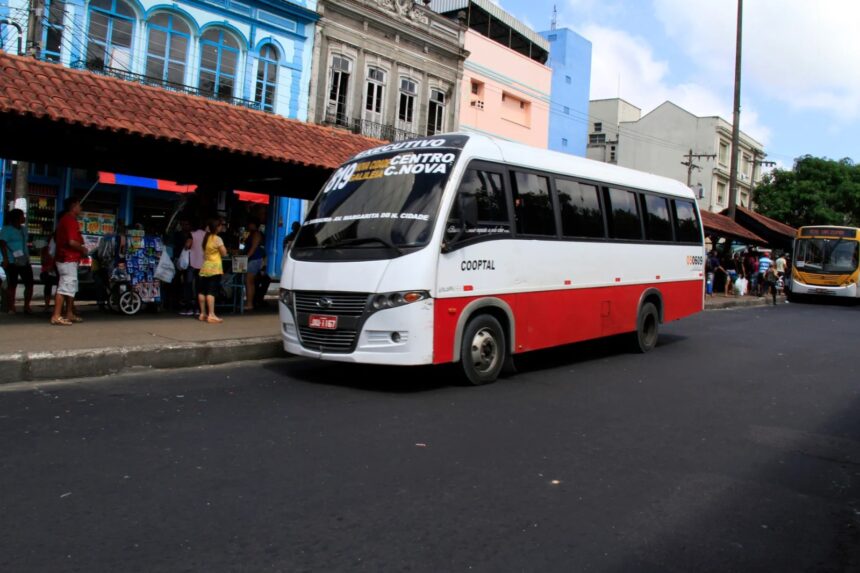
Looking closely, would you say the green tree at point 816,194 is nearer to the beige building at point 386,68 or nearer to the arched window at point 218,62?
the beige building at point 386,68

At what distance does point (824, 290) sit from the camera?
25938mm

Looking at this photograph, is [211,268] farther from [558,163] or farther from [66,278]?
[558,163]

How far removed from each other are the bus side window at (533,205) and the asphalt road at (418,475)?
1.85 m

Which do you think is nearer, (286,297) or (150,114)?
(286,297)

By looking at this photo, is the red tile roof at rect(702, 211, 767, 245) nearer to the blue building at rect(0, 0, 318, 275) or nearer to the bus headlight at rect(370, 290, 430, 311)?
the blue building at rect(0, 0, 318, 275)

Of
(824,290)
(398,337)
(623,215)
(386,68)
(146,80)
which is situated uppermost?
(386,68)

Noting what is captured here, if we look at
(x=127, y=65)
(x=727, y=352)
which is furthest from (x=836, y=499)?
(x=127, y=65)

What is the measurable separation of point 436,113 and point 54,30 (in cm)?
1289

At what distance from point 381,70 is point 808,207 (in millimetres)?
35187

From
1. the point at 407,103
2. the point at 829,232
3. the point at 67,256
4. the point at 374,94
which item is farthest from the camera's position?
the point at 829,232

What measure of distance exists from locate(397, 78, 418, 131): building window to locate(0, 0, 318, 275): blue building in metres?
4.14

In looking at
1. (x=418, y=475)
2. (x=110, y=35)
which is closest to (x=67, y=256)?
(x=418, y=475)

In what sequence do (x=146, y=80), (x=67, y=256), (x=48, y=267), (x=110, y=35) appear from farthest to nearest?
(x=146, y=80), (x=110, y=35), (x=48, y=267), (x=67, y=256)

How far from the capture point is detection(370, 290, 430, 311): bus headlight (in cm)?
650
